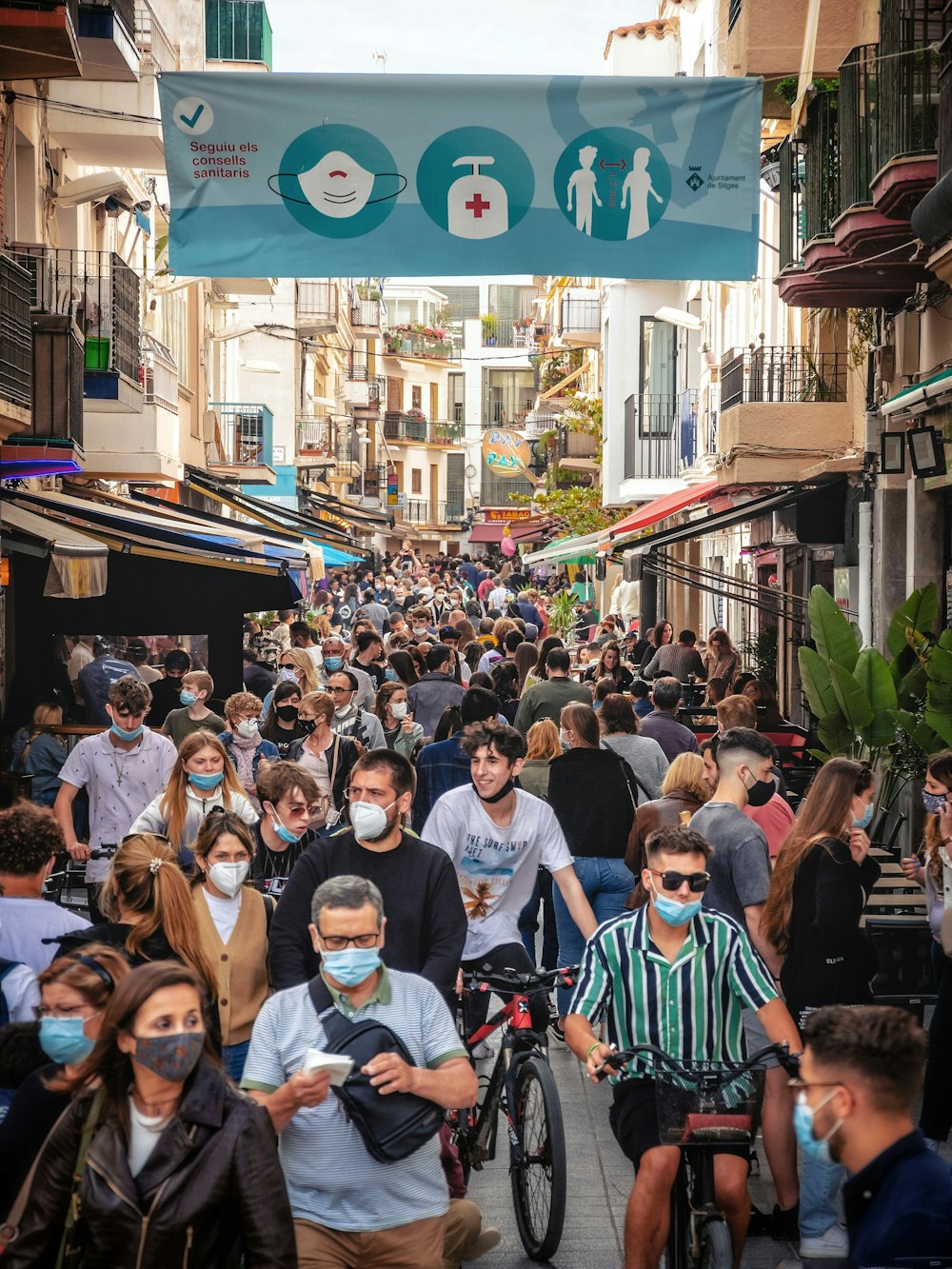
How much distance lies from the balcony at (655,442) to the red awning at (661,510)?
455 cm

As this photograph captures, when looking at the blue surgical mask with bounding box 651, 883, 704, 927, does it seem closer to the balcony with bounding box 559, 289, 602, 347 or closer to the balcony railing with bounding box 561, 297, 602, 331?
the balcony with bounding box 559, 289, 602, 347

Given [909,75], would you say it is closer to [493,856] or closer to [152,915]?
[493,856]

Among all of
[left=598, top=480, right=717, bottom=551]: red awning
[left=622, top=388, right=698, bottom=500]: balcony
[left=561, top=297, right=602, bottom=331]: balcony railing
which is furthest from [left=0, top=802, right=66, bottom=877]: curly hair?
[left=561, top=297, right=602, bottom=331]: balcony railing

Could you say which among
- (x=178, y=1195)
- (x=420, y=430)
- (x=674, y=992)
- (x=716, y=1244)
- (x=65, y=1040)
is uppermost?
(x=420, y=430)

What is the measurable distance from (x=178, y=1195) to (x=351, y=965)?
0.86m

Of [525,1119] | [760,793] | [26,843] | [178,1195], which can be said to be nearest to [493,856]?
[525,1119]

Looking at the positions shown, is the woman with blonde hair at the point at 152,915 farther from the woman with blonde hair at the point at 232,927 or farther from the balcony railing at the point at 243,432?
the balcony railing at the point at 243,432

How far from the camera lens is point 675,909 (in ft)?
17.4

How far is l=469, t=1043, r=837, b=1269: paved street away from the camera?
627cm

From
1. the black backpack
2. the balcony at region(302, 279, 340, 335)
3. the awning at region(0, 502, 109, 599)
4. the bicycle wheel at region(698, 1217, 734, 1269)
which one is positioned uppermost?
the balcony at region(302, 279, 340, 335)

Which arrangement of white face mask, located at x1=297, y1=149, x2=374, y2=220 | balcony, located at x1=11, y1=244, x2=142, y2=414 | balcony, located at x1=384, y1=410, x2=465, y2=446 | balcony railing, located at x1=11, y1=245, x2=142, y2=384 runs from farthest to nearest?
balcony, located at x1=384, y1=410, x2=465, y2=446 < balcony, located at x1=11, y1=244, x2=142, y2=414 < balcony railing, located at x1=11, y1=245, x2=142, y2=384 < white face mask, located at x1=297, y1=149, x2=374, y2=220

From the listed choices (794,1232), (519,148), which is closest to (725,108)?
(519,148)

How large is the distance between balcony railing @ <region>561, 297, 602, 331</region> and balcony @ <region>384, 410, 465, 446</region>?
43.5 metres

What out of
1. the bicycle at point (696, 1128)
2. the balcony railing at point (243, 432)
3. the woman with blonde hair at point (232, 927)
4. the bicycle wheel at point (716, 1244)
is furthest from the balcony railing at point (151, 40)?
the bicycle wheel at point (716, 1244)
